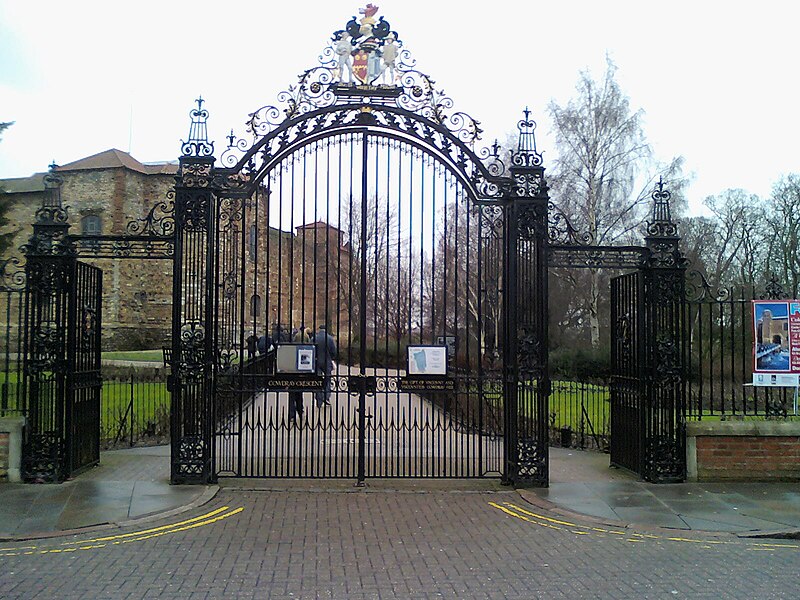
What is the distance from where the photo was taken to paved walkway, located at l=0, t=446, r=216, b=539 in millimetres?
7941

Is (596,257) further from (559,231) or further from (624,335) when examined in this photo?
(624,335)

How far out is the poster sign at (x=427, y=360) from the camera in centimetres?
1014

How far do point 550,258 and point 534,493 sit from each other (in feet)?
10.4

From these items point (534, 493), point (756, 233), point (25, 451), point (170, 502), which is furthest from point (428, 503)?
point (756, 233)

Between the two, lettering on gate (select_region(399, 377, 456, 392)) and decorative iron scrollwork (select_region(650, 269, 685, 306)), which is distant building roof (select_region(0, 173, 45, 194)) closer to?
lettering on gate (select_region(399, 377, 456, 392))

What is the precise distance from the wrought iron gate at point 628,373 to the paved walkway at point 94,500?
5.79 meters

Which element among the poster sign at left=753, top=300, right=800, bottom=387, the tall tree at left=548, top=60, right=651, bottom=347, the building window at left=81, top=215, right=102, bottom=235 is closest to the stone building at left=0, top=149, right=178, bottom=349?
the building window at left=81, top=215, right=102, bottom=235

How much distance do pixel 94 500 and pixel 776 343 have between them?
355 inches

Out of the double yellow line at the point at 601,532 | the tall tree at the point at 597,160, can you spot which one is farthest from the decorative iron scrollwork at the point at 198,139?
the tall tree at the point at 597,160

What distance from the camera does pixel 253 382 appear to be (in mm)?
10211

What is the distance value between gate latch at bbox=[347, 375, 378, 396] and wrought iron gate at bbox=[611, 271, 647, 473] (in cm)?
366

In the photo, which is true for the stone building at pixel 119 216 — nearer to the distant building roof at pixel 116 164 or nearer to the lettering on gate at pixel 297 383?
the distant building roof at pixel 116 164

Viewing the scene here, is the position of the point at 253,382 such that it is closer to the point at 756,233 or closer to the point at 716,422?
the point at 716,422

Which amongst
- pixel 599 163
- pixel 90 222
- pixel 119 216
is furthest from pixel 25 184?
pixel 599 163
